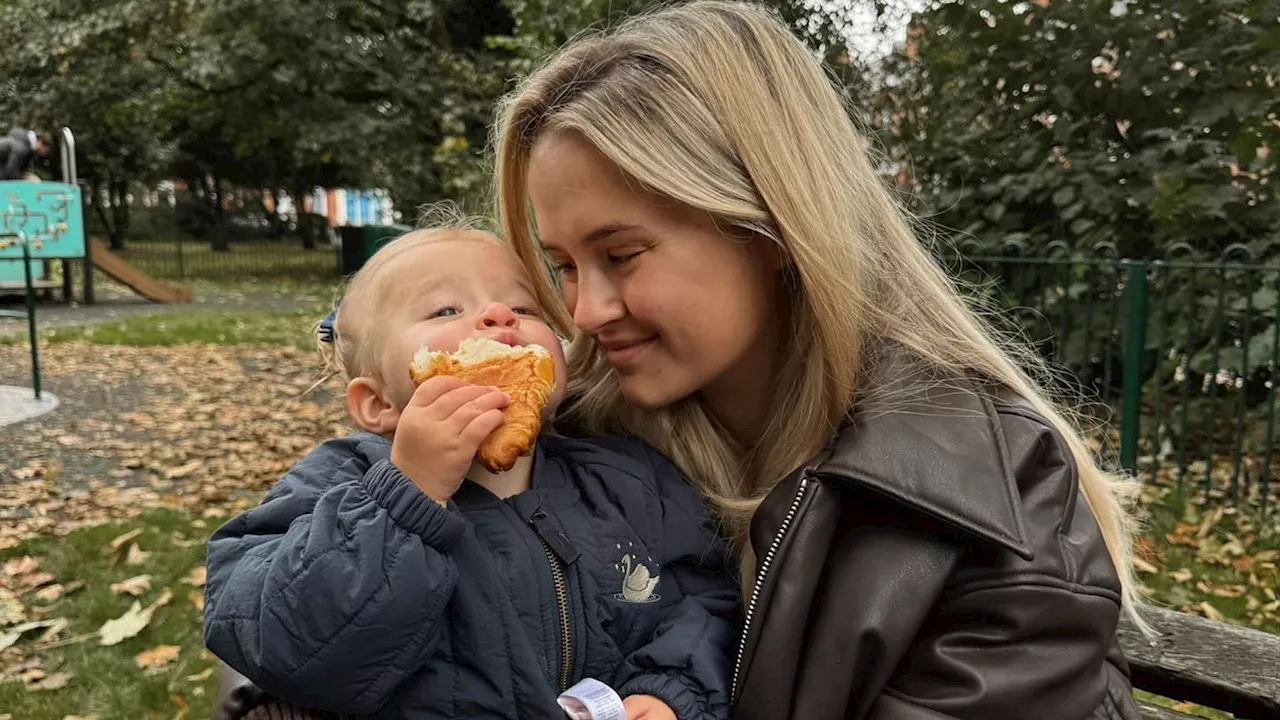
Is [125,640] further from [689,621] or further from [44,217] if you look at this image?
[44,217]

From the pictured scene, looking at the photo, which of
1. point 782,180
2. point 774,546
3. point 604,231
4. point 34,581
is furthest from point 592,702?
point 34,581

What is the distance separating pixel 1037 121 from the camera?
6754mm

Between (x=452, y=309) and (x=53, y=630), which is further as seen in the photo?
(x=53, y=630)

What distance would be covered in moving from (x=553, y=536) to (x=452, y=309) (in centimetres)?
41

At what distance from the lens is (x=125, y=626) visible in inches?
148

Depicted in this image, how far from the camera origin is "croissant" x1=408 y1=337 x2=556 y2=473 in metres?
1.48

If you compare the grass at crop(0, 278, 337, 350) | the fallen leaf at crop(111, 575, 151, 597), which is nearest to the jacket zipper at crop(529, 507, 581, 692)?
the fallen leaf at crop(111, 575, 151, 597)

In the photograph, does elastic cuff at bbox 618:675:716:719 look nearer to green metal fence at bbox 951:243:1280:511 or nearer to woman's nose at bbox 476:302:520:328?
woman's nose at bbox 476:302:520:328

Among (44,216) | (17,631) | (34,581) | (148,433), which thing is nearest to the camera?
(17,631)

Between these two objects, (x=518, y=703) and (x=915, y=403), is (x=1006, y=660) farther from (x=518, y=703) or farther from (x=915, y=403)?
(x=518, y=703)

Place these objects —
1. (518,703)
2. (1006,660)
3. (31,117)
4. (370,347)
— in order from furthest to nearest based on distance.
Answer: (31,117)
(370,347)
(518,703)
(1006,660)

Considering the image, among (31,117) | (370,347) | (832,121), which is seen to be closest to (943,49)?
(832,121)

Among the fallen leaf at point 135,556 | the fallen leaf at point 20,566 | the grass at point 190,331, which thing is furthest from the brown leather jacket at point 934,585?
the grass at point 190,331

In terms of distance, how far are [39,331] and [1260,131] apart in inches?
453
